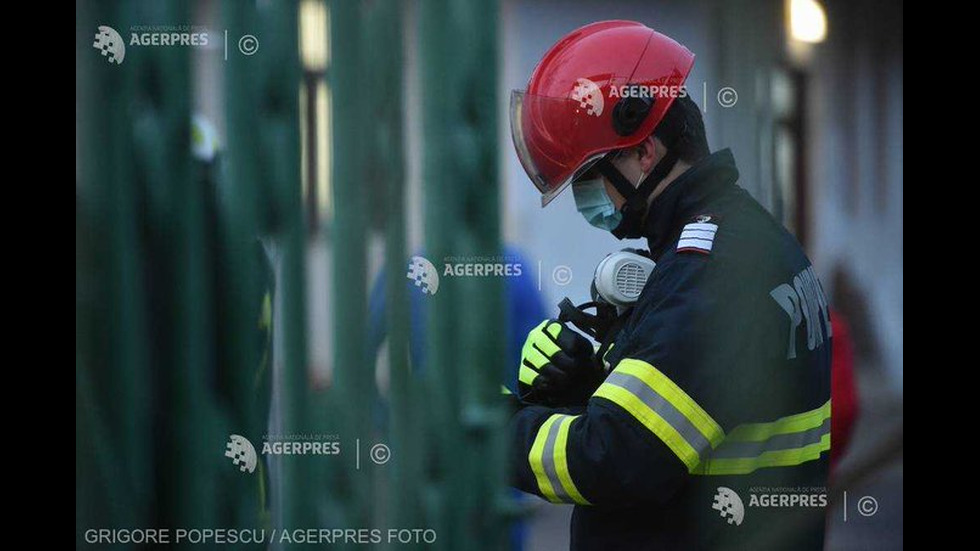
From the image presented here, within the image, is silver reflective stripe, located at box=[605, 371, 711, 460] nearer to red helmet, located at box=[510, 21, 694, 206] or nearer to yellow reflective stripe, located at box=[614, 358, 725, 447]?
yellow reflective stripe, located at box=[614, 358, 725, 447]

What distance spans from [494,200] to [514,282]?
0.23 m

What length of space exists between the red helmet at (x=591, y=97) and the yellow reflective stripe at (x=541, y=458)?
0.60m

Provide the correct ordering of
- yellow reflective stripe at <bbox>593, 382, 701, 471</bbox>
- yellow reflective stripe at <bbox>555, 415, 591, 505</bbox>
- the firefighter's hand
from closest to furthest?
yellow reflective stripe at <bbox>593, 382, 701, 471</bbox>, yellow reflective stripe at <bbox>555, 415, 591, 505</bbox>, the firefighter's hand

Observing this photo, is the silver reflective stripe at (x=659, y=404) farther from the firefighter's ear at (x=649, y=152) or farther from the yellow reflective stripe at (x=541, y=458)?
the firefighter's ear at (x=649, y=152)

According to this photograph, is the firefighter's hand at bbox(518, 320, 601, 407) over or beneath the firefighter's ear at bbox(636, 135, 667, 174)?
beneath

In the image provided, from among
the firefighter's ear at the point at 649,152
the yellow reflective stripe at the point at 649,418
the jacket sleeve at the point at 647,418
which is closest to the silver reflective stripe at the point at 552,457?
the jacket sleeve at the point at 647,418

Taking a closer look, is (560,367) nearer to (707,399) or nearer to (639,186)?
(707,399)

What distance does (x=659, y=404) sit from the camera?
2896 mm

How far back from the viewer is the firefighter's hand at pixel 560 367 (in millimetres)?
3105

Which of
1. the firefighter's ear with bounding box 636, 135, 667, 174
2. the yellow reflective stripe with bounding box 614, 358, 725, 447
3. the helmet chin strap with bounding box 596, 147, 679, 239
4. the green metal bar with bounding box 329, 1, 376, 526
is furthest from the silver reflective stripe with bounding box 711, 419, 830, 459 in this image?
the green metal bar with bounding box 329, 1, 376, 526

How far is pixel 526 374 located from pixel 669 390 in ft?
1.36

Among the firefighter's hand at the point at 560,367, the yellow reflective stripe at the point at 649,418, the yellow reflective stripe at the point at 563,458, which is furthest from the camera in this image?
the firefighter's hand at the point at 560,367

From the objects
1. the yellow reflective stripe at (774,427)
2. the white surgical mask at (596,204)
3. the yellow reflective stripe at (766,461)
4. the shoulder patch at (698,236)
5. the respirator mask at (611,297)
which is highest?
the white surgical mask at (596,204)

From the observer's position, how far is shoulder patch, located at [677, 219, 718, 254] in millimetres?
3035
